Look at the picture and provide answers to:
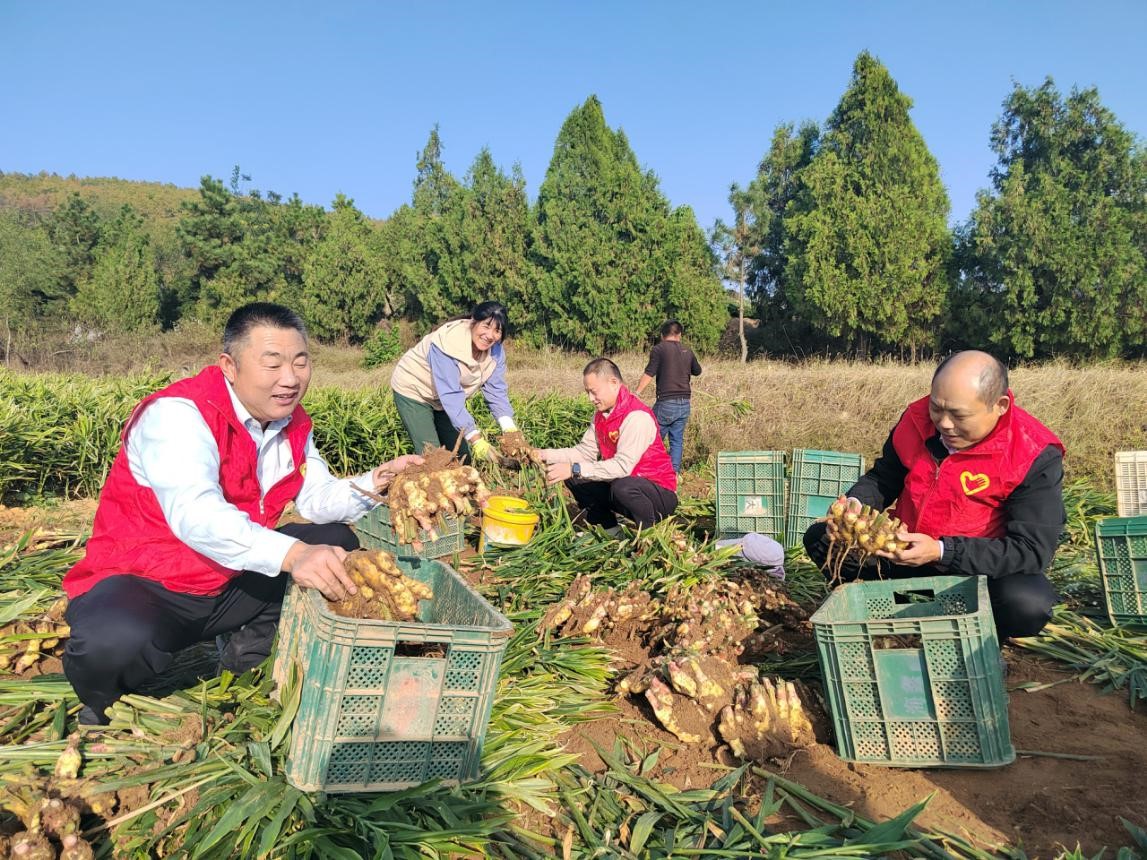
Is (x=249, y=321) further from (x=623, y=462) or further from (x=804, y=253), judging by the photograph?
(x=804, y=253)

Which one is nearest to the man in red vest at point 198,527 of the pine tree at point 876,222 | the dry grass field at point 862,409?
the dry grass field at point 862,409

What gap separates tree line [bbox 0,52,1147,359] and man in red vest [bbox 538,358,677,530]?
628 inches

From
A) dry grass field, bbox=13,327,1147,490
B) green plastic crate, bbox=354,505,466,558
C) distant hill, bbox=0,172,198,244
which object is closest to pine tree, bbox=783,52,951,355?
dry grass field, bbox=13,327,1147,490

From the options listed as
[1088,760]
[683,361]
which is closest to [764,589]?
[1088,760]

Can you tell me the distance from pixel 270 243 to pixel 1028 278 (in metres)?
26.9

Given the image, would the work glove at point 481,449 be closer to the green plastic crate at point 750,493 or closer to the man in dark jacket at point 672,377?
the green plastic crate at point 750,493

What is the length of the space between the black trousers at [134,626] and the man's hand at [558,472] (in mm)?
2193

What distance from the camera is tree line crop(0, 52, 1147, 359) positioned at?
17656 mm

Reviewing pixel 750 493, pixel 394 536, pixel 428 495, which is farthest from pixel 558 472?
pixel 428 495

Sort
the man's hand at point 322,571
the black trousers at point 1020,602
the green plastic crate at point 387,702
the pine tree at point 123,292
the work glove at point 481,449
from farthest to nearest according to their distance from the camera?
1. the pine tree at point 123,292
2. the work glove at point 481,449
3. the black trousers at point 1020,602
4. the man's hand at point 322,571
5. the green plastic crate at point 387,702

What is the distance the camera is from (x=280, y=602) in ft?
9.65

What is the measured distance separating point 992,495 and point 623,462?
7.49 ft

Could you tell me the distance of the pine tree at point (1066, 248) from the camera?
17.1 metres

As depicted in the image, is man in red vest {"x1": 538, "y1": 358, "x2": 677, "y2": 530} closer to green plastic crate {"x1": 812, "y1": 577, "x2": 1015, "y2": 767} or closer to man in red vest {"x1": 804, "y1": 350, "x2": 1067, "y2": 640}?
man in red vest {"x1": 804, "y1": 350, "x2": 1067, "y2": 640}
